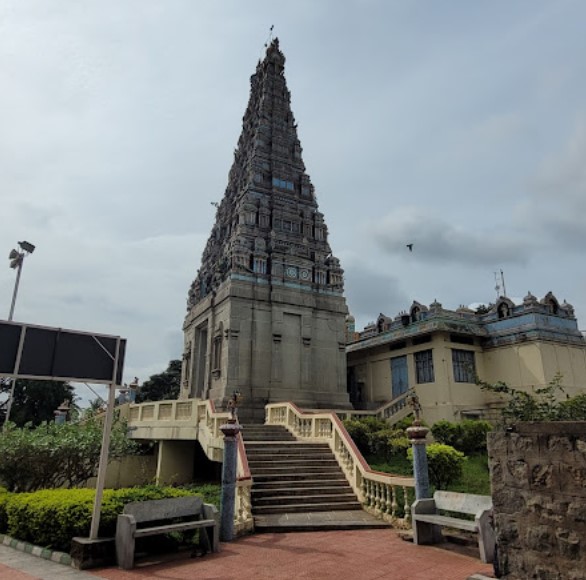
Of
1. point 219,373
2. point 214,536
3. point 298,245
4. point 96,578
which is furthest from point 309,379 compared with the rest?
point 96,578

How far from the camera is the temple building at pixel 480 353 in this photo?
2278cm

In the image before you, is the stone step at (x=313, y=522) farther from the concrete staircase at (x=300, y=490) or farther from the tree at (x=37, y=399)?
the tree at (x=37, y=399)

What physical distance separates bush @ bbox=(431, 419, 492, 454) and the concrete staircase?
585cm

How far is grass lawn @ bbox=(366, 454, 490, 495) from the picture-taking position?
1213cm

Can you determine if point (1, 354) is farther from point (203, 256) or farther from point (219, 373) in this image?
point (203, 256)

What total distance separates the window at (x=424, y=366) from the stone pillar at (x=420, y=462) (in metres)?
15.2

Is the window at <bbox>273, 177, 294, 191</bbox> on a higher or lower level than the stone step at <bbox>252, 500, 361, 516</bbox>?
higher

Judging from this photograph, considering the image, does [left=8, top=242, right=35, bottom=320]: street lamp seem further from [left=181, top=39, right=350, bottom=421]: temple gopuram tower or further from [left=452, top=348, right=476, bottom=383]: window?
[left=452, top=348, right=476, bottom=383]: window

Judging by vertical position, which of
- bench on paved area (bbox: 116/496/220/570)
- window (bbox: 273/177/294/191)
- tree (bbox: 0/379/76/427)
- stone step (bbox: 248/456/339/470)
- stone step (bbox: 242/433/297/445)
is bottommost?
bench on paved area (bbox: 116/496/220/570)

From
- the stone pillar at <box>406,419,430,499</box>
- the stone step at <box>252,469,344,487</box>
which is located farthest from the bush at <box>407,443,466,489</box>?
the stone pillar at <box>406,419,430,499</box>

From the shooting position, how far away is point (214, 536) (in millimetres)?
7902

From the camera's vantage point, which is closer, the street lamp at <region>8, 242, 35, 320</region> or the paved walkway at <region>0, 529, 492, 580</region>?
the paved walkway at <region>0, 529, 492, 580</region>

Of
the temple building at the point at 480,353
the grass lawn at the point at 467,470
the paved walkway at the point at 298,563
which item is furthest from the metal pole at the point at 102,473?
the temple building at the point at 480,353

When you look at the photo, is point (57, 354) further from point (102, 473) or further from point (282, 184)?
point (282, 184)
